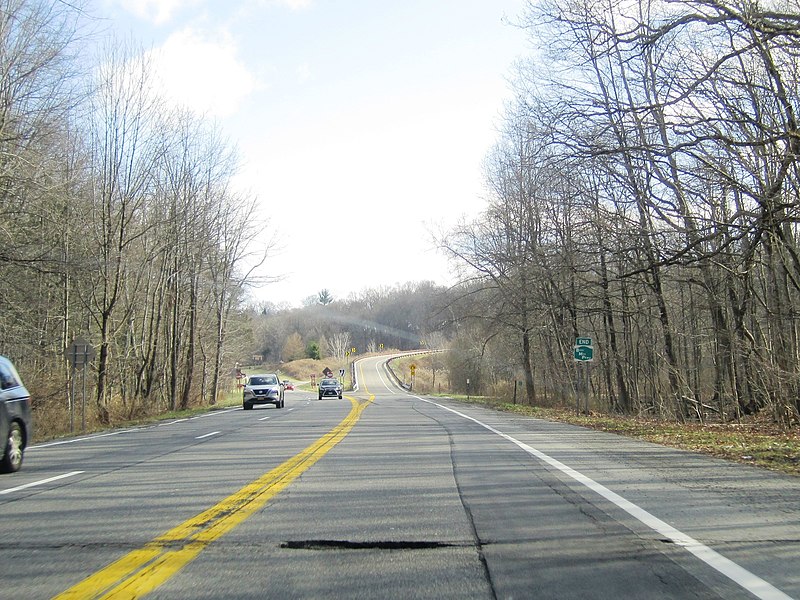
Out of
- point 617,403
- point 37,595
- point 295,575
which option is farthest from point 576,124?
point 617,403

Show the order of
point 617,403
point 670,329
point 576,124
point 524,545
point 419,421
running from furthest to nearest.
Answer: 1. point 617,403
2. point 670,329
3. point 419,421
4. point 576,124
5. point 524,545

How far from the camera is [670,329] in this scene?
26.9 meters

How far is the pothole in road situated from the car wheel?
6.72 metres

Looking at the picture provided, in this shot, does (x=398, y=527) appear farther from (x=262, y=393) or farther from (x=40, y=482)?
(x=262, y=393)

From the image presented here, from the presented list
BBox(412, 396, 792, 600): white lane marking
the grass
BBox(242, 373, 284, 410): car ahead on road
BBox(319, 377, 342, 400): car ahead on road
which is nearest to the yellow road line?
BBox(412, 396, 792, 600): white lane marking

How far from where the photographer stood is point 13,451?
1086 centimetres

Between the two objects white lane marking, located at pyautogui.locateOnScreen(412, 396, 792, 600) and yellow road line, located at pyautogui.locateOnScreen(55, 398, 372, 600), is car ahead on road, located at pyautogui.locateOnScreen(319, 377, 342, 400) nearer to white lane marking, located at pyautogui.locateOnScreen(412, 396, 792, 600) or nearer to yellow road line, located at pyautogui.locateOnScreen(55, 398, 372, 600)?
yellow road line, located at pyautogui.locateOnScreen(55, 398, 372, 600)

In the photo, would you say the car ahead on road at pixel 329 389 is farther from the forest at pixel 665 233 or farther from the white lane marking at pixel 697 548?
the white lane marking at pixel 697 548

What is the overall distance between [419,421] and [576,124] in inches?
416

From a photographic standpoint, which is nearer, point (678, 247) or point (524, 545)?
point (524, 545)

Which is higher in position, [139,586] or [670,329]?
[670,329]

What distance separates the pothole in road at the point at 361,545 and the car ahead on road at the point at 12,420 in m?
6.58

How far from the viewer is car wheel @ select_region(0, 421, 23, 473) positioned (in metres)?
10.7

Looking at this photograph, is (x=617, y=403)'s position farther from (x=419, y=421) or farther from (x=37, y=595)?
(x=37, y=595)
